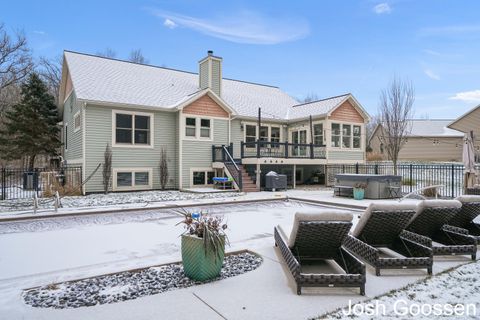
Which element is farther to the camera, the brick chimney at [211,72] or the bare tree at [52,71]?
the bare tree at [52,71]

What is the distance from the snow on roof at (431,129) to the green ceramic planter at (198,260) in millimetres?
39992

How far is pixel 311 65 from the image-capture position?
1243 inches

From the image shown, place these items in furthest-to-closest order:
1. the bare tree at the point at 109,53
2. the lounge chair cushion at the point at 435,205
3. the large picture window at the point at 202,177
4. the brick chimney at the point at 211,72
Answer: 1. the bare tree at the point at 109,53
2. the brick chimney at the point at 211,72
3. the large picture window at the point at 202,177
4. the lounge chair cushion at the point at 435,205

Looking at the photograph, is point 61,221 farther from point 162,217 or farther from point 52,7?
point 52,7

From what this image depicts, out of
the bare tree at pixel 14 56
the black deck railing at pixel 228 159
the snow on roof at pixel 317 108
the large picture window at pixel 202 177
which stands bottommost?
the large picture window at pixel 202 177

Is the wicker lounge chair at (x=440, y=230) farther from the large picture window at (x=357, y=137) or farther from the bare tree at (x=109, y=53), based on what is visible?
the bare tree at (x=109, y=53)

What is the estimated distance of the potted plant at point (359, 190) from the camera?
12391 millimetres

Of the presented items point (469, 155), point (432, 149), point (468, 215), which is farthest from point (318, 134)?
point (432, 149)

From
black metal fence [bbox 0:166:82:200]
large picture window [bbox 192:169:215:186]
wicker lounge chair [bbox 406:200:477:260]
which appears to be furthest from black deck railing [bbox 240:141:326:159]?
wicker lounge chair [bbox 406:200:477:260]

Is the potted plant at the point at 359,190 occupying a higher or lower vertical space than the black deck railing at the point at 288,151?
lower

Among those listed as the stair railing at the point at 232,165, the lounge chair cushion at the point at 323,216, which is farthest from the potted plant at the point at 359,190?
the lounge chair cushion at the point at 323,216

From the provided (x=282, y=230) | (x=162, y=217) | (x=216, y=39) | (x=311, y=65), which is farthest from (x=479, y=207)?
(x=216, y=39)

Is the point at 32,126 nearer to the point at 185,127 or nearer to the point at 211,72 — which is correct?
the point at 185,127

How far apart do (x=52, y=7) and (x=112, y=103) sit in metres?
7.72
